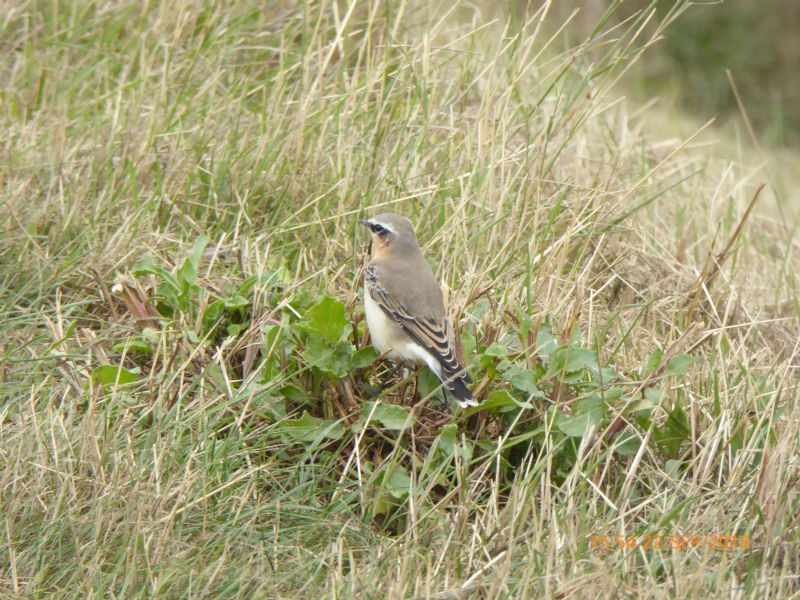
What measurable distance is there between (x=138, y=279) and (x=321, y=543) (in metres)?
1.65

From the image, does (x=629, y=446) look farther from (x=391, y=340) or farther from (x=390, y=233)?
(x=390, y=233)

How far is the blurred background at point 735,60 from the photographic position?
11469 millimetres

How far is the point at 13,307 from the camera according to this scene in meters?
4.55

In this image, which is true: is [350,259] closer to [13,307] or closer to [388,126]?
[388,126]

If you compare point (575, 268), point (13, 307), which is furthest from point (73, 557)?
point (575, 268)

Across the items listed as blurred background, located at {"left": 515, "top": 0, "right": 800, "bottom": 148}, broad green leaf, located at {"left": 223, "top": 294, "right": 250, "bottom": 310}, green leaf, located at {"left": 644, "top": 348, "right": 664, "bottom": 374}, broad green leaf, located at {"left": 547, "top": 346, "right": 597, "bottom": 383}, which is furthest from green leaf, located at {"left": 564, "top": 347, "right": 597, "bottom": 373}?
blurred background, located at {"left": 515, "top": 0, "right": 800, "bottom": 148}

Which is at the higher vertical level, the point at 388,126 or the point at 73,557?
the point at 388,126

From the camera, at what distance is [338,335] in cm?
416

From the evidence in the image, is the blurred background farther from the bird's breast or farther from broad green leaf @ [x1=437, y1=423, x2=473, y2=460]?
broad green leaf @ [x1=437, y1=423, x2=473, y2=460]

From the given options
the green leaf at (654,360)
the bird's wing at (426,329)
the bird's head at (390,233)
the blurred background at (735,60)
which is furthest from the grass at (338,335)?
the blurred background at (735,60)

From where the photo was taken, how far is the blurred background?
11.5 metres

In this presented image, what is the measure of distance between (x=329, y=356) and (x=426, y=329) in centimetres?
44

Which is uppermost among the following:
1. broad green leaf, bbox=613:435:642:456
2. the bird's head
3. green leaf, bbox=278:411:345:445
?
the bird's head
